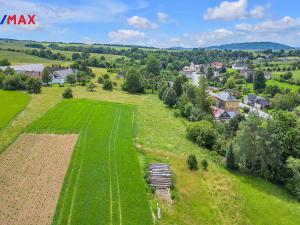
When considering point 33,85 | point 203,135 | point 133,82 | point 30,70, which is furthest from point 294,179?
point 30,70

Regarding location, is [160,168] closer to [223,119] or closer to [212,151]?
[212,151]

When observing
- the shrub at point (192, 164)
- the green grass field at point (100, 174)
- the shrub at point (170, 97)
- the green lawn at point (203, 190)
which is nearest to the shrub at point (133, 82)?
the shrub at point (170, 97)

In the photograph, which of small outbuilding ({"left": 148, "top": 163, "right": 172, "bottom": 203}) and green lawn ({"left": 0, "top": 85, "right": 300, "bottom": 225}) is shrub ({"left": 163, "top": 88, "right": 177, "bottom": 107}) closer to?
green lawn ({"left": 0, "top": 85, "right": 300, "bottom": 225})

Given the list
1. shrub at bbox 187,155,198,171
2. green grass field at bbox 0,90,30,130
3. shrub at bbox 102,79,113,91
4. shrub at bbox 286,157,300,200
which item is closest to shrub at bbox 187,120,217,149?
shrub at bbox 187,155,198,171

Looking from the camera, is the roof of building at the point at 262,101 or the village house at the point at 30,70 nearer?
the roof of building at the point at 262,101

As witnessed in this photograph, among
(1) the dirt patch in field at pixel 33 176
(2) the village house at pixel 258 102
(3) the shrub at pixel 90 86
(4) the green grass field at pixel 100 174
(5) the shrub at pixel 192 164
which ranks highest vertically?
(3) the shrub at pixel 90 86

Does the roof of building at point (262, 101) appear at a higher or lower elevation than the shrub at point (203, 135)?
lower

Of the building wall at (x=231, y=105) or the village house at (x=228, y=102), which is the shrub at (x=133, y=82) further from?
the building wall at (x=231, y=105)
